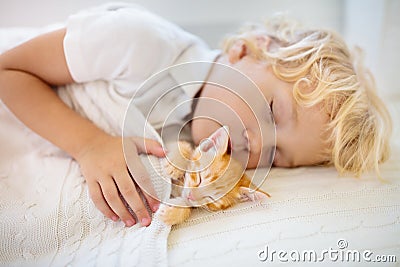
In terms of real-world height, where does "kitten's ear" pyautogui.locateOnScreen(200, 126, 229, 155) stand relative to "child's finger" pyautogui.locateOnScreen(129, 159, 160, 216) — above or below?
above

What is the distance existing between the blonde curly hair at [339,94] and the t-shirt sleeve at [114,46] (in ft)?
0.76

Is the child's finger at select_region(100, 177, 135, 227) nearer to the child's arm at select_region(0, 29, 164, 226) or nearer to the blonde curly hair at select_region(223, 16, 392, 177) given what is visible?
the child's arm at select_region(0, 29, 164, 226)

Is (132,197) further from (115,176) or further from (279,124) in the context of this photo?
(279,124)

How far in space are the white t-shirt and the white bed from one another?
200mm

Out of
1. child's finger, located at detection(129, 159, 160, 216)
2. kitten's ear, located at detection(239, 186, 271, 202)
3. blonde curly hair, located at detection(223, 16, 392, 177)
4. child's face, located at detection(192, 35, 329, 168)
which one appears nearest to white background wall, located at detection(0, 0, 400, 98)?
blonde curly hair, located at detection(223, 16, 392, 177)

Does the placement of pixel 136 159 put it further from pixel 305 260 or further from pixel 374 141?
pixel 374 141

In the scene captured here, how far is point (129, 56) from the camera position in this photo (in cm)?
91

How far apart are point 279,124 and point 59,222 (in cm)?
45

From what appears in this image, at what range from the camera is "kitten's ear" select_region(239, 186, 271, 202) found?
0.77 metres

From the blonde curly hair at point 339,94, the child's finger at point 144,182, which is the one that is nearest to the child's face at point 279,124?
the blonde curly hair at point 339,94

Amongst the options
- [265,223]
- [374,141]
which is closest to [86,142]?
[265,223]

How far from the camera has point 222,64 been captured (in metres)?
0.94

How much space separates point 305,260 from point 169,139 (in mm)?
352

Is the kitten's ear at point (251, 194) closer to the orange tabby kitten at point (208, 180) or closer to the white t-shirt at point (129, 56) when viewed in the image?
the orange tabby kitten at point (208, 180)
